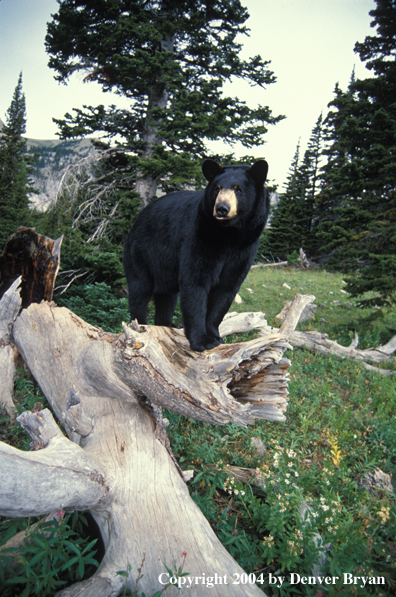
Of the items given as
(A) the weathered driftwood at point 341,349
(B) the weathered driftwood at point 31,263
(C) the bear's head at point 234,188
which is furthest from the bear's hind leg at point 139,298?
(A) the weathered driftwood at point 341,349

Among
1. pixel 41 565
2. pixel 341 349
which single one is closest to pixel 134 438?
pixel 41 565

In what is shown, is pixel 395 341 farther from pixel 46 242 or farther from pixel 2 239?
pixel 2 239

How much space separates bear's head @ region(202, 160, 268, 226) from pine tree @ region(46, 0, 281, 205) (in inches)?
172

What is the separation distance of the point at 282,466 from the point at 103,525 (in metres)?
1.44

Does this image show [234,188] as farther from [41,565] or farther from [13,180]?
[13,180]

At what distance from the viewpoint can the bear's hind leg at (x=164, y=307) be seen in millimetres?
4684

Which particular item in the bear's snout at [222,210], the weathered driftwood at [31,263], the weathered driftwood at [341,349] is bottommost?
the weathered driftwood at [341,349]

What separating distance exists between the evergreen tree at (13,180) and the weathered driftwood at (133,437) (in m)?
14.2

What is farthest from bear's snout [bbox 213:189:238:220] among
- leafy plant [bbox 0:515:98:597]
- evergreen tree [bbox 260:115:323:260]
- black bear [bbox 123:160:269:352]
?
evergreen tree [bbox 260:115:323:260]

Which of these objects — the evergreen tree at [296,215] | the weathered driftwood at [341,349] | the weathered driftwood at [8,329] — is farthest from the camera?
the evergreen tree at [296,215]

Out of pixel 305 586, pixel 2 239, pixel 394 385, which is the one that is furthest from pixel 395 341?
pixel 2 239

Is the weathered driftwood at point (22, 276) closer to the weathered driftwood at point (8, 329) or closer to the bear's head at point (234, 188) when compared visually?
the weathered driftwood at point (8, 329)

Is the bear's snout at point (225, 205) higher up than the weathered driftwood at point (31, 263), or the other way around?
the bear's snout at point (225, 205)

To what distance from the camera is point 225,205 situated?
2834 mm
